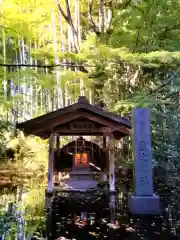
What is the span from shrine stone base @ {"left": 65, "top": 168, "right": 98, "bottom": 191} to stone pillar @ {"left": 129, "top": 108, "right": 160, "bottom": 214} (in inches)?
72.6

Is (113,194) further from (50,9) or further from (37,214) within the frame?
(50,9)

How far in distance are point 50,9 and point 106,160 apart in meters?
6.35

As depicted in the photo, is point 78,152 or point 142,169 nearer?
point 142,169

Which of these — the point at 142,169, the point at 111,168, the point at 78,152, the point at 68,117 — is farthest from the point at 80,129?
the point at 142,169

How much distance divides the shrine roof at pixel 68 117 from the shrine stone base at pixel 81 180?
143 centimetres

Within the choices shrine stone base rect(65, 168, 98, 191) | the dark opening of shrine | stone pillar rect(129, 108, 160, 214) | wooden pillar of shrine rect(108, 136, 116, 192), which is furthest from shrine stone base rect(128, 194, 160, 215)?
the dark opening of shrine

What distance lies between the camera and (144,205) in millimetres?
6023

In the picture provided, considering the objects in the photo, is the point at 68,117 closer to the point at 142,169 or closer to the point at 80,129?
the point at 80,129

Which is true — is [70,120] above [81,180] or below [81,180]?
above

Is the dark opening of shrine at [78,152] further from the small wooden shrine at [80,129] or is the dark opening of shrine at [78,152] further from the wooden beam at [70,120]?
the wooden beam at [70,120]

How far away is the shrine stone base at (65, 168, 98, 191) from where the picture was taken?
7.79 meters

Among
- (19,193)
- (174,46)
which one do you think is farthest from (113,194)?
(174,46)

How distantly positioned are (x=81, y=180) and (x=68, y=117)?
175 cm

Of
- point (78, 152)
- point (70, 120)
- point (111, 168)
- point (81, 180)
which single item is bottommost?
point (81, 180)
